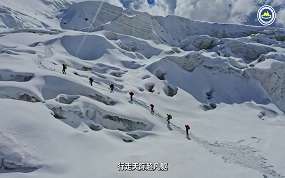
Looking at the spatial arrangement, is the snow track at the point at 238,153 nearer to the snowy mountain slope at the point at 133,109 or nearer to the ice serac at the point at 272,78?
the snowy mountain slope at the point at 133,109

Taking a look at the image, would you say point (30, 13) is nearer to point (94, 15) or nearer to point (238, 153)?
point (94, 15)

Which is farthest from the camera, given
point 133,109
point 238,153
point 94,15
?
point 94,15

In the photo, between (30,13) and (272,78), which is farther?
(30,13)

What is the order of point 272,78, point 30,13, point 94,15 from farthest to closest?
point 30,13 < point 94,15 < point 272,78

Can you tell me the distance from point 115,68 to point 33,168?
36325 millimetres

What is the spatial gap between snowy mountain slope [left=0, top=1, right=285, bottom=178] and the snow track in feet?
0.32

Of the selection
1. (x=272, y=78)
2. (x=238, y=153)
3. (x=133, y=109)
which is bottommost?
(x=133, y=109)

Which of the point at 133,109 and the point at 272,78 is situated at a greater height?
the point at 272,78

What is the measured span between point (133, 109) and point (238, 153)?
11000 mm

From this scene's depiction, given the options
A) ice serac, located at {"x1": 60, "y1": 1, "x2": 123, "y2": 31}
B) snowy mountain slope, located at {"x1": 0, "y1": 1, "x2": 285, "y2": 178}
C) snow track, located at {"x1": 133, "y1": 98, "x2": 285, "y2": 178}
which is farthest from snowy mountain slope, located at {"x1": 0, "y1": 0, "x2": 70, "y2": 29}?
snow track, located at {"x1": 133, "y1": 98, "x2": 285, "y2": 178}

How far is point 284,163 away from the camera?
25.0 m

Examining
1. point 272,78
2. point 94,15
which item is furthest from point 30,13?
point 272,78

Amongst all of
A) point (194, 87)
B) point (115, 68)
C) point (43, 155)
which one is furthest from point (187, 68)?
point (43, 155)

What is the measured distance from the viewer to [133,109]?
30578mm
